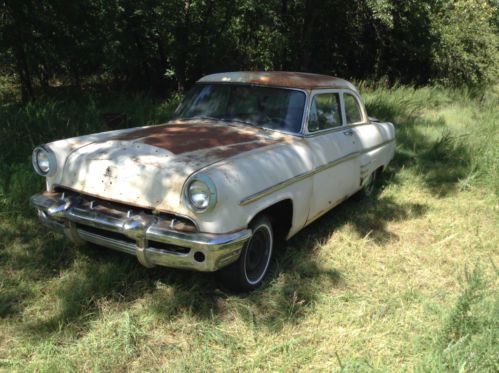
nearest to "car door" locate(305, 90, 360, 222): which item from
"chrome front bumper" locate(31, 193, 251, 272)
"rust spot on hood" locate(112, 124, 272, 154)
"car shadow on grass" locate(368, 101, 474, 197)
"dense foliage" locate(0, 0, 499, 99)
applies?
"rust spot on hood" locate(112, 124, 272, 154)

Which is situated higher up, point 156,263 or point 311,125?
point 311,125

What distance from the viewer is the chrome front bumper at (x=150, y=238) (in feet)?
8.76

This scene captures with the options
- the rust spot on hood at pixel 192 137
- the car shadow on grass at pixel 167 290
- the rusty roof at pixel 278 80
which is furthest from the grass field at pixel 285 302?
the rusty roof at pixel 278 80

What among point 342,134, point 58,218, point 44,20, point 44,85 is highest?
point 44,20

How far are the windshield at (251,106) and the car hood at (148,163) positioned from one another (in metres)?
0.34

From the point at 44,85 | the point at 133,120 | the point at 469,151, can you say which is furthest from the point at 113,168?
the point at 44,85

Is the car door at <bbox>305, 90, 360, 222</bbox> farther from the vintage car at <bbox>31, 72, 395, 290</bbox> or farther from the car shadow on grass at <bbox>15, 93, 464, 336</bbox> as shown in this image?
the car shadow on grass at <bbox>15, 93, 464, 336</bbox>

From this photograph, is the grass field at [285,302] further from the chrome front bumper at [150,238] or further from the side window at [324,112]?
the side window at [324,112]

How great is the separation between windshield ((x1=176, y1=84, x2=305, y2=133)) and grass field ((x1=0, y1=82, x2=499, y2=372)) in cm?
113

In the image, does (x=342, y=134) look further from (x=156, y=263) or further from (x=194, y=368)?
(x=194, y=368)

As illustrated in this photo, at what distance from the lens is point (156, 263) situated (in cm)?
284

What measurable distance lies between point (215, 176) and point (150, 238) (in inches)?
21.5

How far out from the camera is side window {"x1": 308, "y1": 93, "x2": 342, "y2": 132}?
399cm

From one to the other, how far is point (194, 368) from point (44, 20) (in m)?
7.24
